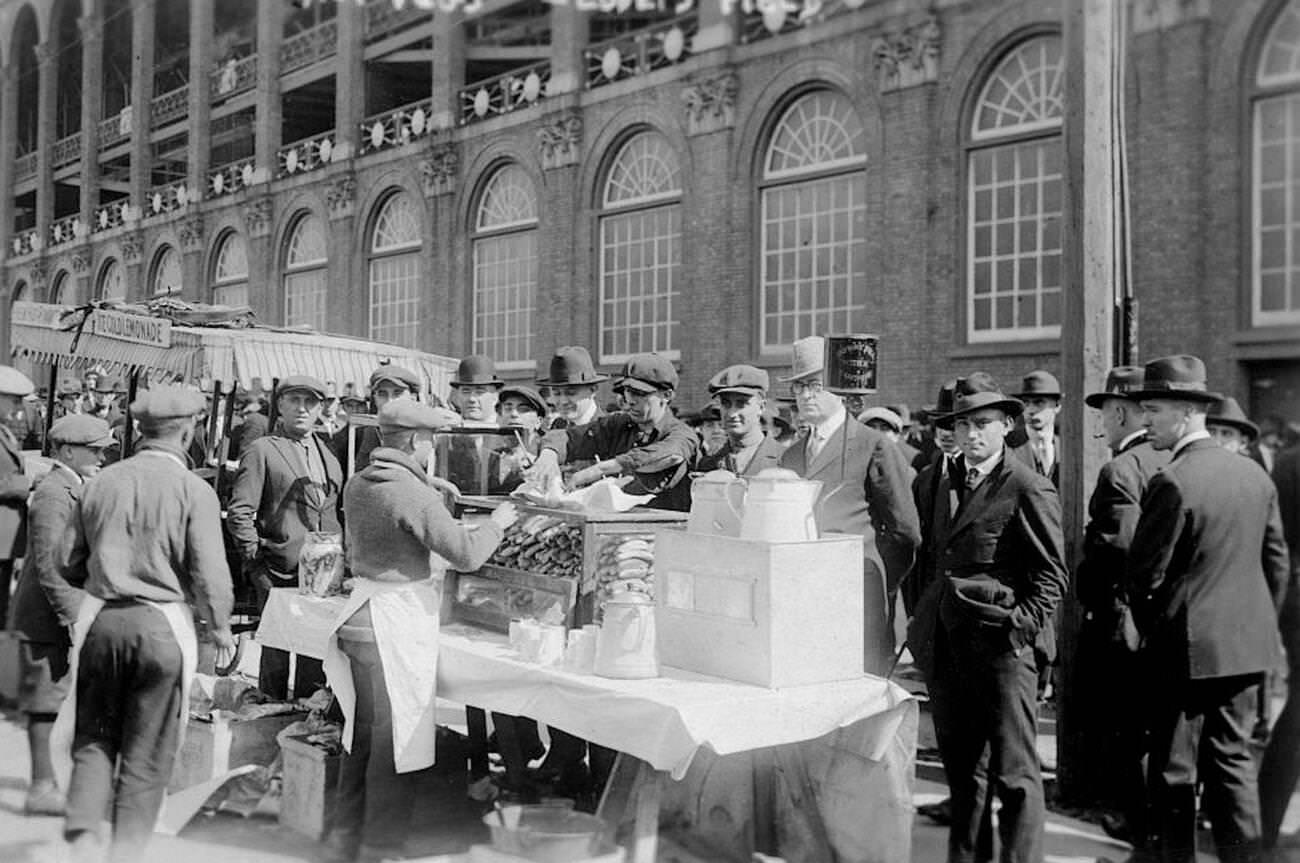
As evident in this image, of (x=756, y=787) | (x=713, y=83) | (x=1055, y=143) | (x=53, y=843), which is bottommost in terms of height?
(x=53, y=843)

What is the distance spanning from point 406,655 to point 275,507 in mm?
2349

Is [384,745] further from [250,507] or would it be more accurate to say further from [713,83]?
[713,83]

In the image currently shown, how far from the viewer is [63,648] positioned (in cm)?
514

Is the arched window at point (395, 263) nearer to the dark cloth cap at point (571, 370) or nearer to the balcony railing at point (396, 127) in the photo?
the balcony railing at point (396, 127)

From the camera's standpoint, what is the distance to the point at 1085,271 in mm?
5152

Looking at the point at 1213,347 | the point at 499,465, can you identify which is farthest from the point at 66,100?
the point at 1213,347

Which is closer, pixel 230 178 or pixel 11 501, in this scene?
pixel 11 501

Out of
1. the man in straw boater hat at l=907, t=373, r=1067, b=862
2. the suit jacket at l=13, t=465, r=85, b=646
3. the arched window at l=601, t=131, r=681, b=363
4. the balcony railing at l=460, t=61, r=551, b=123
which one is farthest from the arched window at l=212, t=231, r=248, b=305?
the man in straw boater hat at l=907, t=373, r=1067, b=862

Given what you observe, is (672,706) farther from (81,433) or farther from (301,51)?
(301,51)

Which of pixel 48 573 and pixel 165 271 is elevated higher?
pixel 165 271

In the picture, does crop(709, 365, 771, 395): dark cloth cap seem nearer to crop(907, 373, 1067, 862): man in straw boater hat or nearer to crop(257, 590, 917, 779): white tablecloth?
crop(907, 373, 1067, 862): man in straw boater hat

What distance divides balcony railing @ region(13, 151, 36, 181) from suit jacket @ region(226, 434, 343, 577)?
272cm

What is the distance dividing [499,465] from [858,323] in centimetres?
880

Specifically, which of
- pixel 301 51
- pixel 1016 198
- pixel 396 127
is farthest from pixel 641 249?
pixel 301 51
